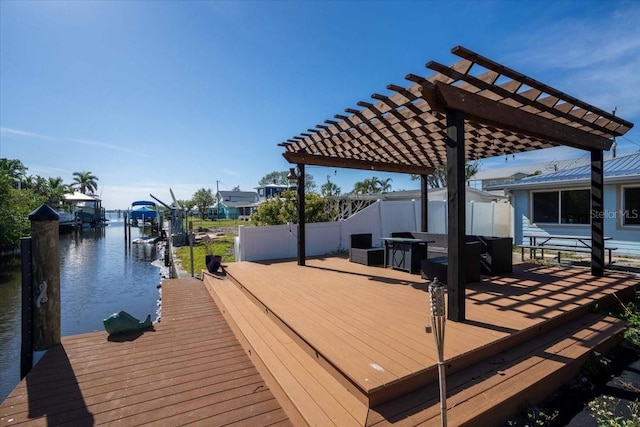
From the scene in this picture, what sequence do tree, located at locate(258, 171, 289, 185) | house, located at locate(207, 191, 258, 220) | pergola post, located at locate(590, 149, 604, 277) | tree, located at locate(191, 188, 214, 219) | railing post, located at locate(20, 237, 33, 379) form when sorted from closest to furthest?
railing post, located at locate(20, 237, 33, 379), pergola post, located at locate(590, 149, 604, 277), tree, located at locate(191, 188, 214, 219), house, located at locate(207, 191, 258, 220), tree, located at locate(258, 171, 289, 185)

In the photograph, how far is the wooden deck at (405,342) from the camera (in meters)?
1.98

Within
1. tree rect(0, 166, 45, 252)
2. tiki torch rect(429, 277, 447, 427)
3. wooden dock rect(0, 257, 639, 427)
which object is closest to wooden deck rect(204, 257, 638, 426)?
wooden dock rect(0, 257, 639, 427)

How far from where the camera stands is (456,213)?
3035 millimetres

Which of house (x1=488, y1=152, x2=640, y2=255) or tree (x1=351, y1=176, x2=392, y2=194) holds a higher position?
tree (x1=351, y1=176, x2=392, y2=194)

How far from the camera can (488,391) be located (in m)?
2.13

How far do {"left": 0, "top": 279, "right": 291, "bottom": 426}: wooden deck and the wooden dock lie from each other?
12 mm

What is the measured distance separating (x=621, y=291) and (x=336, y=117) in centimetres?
493

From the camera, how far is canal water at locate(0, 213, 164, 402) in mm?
6052

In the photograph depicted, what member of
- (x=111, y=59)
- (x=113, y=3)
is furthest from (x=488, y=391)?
(x=111, y=59)

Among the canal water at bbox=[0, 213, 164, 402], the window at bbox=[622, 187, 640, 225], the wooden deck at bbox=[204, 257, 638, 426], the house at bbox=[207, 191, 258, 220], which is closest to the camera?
the wooden deck at bbox=[204, 257, 638, 426]

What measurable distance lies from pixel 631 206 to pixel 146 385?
483 inches

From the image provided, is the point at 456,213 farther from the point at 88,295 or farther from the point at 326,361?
the point at 88,295

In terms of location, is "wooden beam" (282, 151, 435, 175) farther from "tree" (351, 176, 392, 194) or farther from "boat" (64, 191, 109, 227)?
"boat" (64, 191, 109, 227)

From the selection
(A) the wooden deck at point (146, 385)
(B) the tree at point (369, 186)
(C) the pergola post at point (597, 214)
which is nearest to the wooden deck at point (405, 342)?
(A) the wooden deck at point (146, 385)
